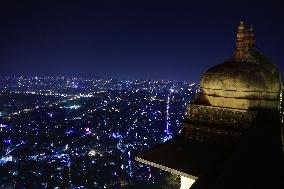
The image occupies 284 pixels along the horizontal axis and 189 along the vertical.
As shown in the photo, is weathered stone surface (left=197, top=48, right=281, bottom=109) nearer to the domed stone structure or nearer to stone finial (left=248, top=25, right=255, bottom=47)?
the domed stone structure

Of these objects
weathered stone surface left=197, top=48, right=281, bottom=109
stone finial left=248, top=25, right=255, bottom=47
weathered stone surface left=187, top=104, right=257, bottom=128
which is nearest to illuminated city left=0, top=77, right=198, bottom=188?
stone finial left=248, top=25, right=255, bottom=47

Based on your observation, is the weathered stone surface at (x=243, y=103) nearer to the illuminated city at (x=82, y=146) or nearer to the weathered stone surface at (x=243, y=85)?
the weathered stone surface at (x=243, y=85)

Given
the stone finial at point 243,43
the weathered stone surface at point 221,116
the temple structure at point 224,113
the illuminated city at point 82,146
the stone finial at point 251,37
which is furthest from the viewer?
the illuminated city at point 82,146

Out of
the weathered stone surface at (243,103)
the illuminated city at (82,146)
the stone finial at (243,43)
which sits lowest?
the illuminated city at (82,146)

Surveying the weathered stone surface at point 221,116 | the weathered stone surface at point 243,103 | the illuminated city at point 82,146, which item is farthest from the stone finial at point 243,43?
the illuminated city at point 82,146

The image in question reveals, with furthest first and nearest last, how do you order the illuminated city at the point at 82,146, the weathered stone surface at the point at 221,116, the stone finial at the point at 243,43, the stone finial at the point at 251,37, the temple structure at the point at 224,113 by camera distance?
the illuminated city at the point at 82,146 → the stone finial at the point at 251,37 → the stone finial at the point at 243,43 → the weathered stone surface at the point at 221,116 → the temple structure at the point at 224,113

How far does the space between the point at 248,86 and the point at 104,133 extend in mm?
43324

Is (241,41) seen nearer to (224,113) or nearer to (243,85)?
(243,85)

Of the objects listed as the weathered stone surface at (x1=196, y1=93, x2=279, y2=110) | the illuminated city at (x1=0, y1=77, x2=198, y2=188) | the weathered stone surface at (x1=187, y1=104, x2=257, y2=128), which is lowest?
the illuminated city at (x1=0, y1=77, x2=198, y2=188)

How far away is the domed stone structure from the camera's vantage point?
5938mm

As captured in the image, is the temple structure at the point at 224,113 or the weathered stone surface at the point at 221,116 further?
the weathered stone surface at the point at 221,116

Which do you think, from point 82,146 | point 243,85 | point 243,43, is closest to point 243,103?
point 243,85

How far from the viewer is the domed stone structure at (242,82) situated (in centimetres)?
594

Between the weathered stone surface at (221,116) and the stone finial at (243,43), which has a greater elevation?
the stone finial at (243,43)
